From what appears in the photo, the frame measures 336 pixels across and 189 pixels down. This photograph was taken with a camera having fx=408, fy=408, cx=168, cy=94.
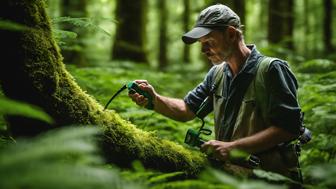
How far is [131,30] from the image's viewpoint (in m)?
11.8

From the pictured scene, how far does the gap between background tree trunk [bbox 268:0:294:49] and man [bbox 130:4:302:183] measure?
6.27 metres

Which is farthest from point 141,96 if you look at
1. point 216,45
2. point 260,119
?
point 260,119

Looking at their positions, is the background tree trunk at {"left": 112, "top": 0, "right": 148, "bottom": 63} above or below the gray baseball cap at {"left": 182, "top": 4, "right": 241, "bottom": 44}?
below

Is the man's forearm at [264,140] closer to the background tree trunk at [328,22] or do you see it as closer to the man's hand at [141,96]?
the man's hand at [141,96]

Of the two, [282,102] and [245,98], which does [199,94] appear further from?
[282,102]

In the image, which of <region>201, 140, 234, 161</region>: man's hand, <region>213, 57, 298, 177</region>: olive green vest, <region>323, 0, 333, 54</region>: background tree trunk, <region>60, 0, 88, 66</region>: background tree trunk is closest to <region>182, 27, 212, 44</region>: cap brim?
<region>213, 57, 298, 177</region>: olive green vest

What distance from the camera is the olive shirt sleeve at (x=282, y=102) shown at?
321 centimetres

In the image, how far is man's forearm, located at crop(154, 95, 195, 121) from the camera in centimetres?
404

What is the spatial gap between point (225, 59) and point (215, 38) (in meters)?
0.22

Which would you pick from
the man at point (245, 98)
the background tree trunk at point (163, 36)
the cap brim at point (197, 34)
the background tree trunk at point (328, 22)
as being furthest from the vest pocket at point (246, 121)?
the background tree trunk at point (163, 36)

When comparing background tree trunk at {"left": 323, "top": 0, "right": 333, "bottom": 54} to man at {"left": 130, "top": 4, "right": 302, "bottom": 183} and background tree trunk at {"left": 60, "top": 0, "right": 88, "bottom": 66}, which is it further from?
man at {"left": 130, "top": 4, "right": 302, "bottom": 183}

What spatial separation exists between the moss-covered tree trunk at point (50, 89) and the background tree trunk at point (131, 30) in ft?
28.3

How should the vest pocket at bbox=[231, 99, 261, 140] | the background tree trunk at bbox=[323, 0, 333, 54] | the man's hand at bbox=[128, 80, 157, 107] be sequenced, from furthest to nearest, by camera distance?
the background tree trunk at bbox=[323, 0, 333, 54], the man's hand at bbox=[128, 80, 157, 107], the vest pocket at bbox=[231, 99, 261, 140]

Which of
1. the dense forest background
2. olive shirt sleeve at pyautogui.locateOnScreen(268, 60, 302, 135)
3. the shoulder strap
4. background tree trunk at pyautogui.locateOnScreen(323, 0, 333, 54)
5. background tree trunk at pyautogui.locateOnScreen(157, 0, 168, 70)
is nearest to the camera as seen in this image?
the dense forest background
